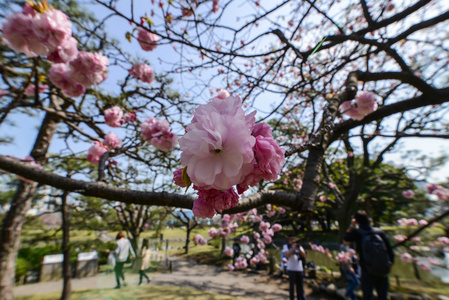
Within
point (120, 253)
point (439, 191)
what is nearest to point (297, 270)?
point (439, 191)

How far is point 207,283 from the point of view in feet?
23.2

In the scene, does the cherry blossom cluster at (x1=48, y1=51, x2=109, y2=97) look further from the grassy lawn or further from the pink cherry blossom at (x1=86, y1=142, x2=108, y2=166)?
the grassy lawn

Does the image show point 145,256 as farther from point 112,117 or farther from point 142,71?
point 142,71

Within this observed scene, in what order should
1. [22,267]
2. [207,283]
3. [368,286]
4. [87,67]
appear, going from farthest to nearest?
[207,283] < [22,267] < [368,286] < [87,67]

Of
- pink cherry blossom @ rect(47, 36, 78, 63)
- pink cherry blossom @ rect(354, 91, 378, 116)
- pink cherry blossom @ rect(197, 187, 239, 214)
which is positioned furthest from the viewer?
pink cherry blossom @ rect(354, 91, 378, 116)

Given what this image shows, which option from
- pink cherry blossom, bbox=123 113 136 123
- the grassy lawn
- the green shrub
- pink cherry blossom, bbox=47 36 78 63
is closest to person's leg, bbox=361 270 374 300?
the grassy lawn

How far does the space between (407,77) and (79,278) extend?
1094cm

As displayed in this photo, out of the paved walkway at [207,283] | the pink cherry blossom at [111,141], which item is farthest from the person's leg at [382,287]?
the pink cherry blossom at [111,141]

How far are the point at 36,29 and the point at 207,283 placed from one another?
791 centimetres

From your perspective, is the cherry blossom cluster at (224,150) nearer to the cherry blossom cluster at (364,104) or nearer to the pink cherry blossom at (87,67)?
the pink cherry blossom at (87,67)

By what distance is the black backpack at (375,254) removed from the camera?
3.01m

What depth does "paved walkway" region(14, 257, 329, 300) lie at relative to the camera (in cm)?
612

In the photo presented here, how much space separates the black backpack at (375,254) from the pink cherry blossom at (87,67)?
14.3 ft

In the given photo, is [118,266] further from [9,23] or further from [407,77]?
[407,77]
